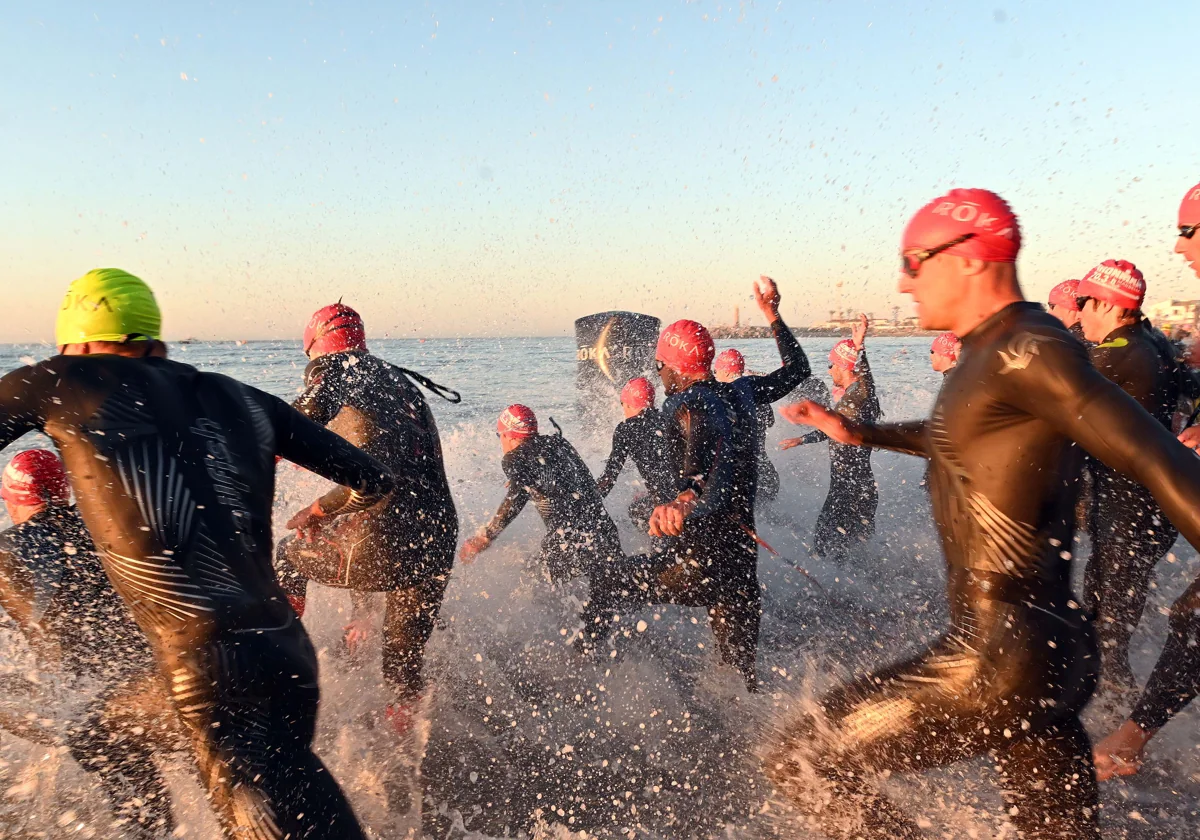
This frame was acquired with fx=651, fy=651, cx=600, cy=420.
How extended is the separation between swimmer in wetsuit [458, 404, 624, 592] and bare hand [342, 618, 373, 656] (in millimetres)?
864

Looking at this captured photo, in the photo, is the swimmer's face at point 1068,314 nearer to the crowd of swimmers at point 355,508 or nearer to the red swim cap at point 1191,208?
the red swim cap at point 1191,208

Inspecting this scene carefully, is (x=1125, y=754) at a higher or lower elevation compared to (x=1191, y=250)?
lower

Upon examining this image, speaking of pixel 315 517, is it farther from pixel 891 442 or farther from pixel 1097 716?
pixel 1097 716

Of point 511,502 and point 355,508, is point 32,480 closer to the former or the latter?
point 355,508

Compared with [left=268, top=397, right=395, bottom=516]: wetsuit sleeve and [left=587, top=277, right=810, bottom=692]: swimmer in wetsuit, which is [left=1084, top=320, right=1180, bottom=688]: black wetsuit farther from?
[left=268, top=397, right=395, bottom=516]: wetsuit sleeve

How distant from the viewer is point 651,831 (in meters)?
2.78

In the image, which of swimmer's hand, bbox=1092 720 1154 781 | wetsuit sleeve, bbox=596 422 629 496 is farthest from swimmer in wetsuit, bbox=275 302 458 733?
swimmer's hand, bbox=1092 720 1154 781

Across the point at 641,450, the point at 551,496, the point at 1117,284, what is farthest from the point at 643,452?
the point at 1117,284

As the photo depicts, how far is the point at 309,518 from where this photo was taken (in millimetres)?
3125

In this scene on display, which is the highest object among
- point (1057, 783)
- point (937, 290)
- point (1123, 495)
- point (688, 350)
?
point (937, 290)

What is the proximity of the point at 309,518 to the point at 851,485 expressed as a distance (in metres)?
5.16

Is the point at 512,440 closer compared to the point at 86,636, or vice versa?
the point at 86,636

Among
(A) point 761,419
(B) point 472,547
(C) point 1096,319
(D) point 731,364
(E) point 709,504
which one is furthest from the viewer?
(D) point 731,364

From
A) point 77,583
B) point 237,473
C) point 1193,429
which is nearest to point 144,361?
point 237,473
